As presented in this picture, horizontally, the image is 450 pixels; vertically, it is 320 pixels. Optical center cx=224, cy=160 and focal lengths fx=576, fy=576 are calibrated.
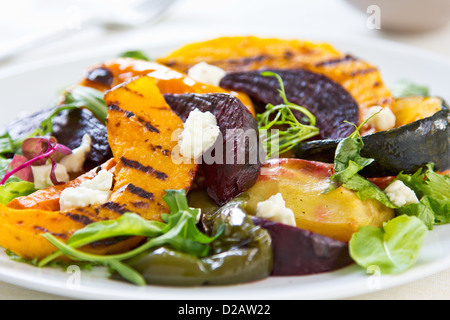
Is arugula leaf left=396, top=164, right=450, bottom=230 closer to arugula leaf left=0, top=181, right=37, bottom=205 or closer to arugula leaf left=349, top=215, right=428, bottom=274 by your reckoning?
arugula leaf left=349, top=215, right=428, bottom=274

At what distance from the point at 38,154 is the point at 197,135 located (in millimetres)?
1021

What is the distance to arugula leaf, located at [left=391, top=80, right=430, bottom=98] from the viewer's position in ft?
13.7

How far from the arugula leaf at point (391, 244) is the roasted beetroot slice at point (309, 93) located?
0.87 metres

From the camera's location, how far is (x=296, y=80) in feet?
11.7

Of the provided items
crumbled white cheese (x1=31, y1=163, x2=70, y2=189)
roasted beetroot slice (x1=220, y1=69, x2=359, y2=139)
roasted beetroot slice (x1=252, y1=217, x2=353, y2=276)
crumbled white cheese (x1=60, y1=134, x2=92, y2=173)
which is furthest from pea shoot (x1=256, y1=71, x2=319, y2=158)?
crumbled white cheese (x1=31, y1=163, x2=70, y2=189)

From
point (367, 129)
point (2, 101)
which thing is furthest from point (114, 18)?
point (367, 129)

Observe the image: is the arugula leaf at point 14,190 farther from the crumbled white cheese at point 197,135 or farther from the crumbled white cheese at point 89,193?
the crumbled white cheese at point 197,135

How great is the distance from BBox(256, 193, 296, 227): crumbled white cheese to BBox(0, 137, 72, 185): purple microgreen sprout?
3.72 ft

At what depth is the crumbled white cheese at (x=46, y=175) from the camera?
305 centimetres

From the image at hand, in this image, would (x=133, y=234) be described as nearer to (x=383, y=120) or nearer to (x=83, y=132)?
(x=83, y=132)

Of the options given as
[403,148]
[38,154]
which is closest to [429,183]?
[403,148]

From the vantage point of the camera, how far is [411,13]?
5.71 metres

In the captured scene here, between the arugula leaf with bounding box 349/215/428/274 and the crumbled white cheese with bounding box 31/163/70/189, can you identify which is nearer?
the arugula leaf with bounding box 349/215/428/274
